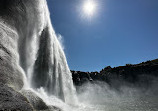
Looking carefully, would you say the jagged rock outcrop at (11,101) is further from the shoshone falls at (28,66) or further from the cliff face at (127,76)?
the cliff face at (127,76)

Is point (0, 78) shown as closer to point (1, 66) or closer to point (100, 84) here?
point (1, 66)

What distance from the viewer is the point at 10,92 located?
167 inches

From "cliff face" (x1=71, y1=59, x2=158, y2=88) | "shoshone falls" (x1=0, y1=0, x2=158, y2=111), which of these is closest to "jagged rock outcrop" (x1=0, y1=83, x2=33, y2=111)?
"shoshone falls" (x1=0, y1=0, x2=158, y2=111)

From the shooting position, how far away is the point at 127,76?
65.4 m

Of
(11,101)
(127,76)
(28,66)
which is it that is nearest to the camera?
(11,101)

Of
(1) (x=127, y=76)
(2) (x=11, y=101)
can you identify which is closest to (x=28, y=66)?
(2) (x=11, y=101)

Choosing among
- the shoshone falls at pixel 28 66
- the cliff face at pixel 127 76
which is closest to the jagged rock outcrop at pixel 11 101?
the shoshone falls at pixel 28 66

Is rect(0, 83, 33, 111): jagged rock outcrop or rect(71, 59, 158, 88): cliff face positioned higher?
rect(71, 59, 158, 88): cliff face

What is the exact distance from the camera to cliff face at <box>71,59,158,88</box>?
195 ft

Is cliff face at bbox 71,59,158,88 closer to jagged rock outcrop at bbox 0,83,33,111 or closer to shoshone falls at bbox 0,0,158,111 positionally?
shoshone falls at bbox 0,0,158,111

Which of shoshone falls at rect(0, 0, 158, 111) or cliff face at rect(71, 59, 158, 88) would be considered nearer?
shoshone falls at rect(0, 0, 158, 111)

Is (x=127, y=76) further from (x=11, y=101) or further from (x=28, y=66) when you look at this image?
(x=11, y=101)

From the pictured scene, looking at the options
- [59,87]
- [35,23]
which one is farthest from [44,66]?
[35,23]

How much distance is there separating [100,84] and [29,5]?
202 feet
